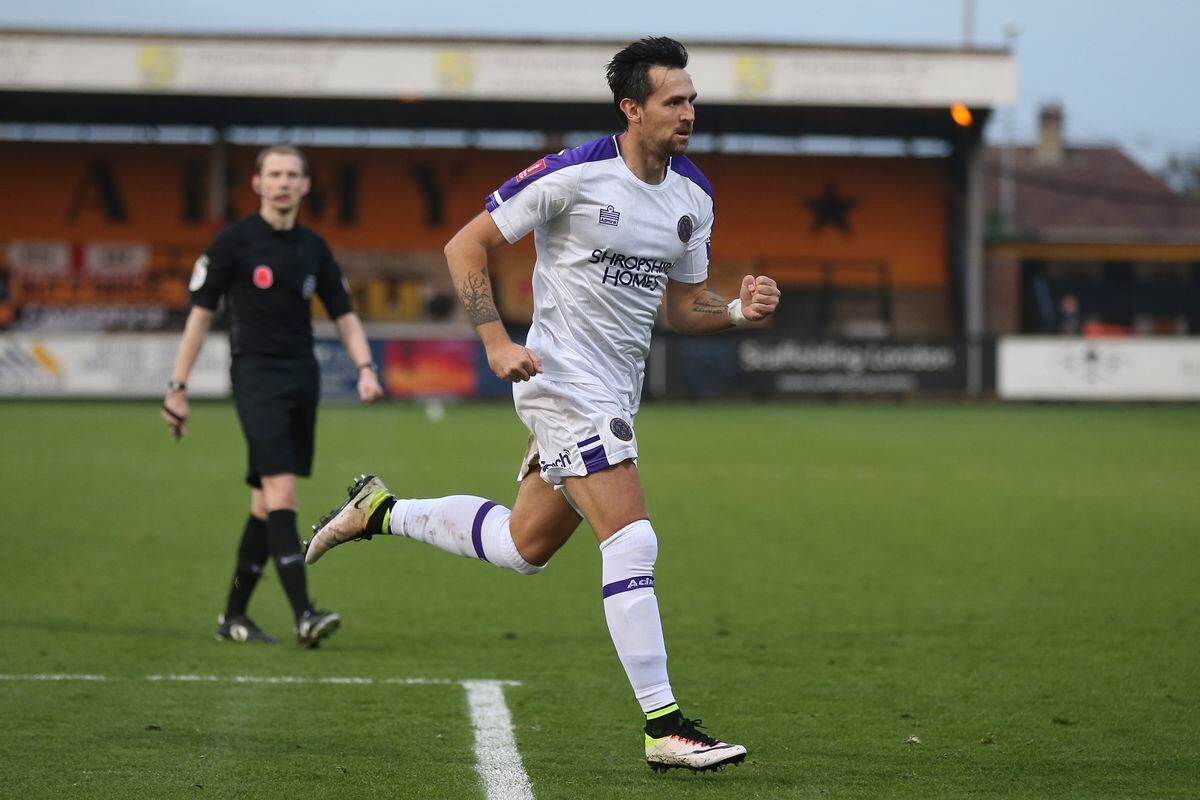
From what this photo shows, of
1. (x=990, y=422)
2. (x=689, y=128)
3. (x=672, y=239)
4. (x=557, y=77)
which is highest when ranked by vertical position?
(x=557, y=77)

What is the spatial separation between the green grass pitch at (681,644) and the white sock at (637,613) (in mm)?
281

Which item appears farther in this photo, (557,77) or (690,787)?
(557,77)

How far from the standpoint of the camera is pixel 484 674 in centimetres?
683

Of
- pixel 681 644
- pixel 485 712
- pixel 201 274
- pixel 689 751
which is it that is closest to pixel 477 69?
pixel 201 274

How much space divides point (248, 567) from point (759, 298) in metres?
3.39

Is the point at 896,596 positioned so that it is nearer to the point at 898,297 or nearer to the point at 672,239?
the point at 672,239

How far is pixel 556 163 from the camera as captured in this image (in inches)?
209

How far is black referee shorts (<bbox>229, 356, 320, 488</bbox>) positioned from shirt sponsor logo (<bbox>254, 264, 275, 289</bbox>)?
34 cm

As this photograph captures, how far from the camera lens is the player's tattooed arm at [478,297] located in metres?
5.29

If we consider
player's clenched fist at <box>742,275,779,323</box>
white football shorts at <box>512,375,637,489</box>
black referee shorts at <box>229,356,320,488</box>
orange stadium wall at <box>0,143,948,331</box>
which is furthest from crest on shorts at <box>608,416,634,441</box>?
orange stadium wall at <box>0,143,948,331</box>

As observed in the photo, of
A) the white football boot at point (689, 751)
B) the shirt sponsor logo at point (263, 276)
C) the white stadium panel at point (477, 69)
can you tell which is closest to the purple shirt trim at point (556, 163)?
the white football boot at point (689, 751)

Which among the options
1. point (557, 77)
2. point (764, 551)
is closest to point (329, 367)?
point (557, 77)

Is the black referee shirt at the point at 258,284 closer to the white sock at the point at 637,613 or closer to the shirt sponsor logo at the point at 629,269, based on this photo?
the shirt sponsor logo at the point at 629,269

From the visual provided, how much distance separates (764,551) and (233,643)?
459 cm
